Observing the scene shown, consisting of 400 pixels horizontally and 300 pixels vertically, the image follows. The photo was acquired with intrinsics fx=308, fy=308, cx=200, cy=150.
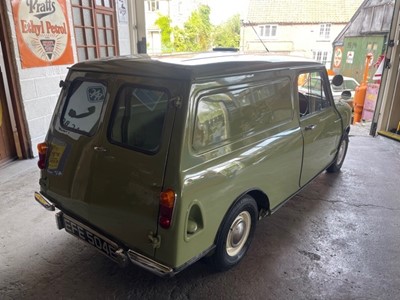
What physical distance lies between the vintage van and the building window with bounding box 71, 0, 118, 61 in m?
3.65

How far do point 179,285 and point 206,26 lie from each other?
31621 mm

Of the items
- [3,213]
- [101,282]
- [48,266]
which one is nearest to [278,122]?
[101,282]

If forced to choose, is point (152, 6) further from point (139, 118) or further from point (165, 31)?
point (139, 118)

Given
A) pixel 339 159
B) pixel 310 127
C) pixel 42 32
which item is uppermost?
pixel 42 32

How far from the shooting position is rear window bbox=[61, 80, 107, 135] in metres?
2.21

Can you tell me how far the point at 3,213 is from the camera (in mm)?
3291

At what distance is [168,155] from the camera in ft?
5.92

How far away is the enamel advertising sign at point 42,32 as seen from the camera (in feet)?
14.2

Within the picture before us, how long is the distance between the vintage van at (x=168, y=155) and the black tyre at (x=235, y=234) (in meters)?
0.01

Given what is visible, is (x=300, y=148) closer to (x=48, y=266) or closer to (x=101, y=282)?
(x=101, y=282)

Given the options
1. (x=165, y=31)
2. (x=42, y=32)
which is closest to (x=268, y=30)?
(x=165, y=31)

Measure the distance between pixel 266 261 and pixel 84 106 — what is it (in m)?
1.94

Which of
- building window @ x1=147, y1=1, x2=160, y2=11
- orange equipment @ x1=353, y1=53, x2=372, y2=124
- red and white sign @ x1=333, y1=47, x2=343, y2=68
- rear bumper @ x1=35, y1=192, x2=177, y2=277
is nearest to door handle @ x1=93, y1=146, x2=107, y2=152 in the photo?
rear bumper @ x1=35, y1=192, x2=177, y2=277

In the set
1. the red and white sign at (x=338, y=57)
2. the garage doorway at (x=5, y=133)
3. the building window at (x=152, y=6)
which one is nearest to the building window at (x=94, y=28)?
the garage doorway at (x=5, y=133)
